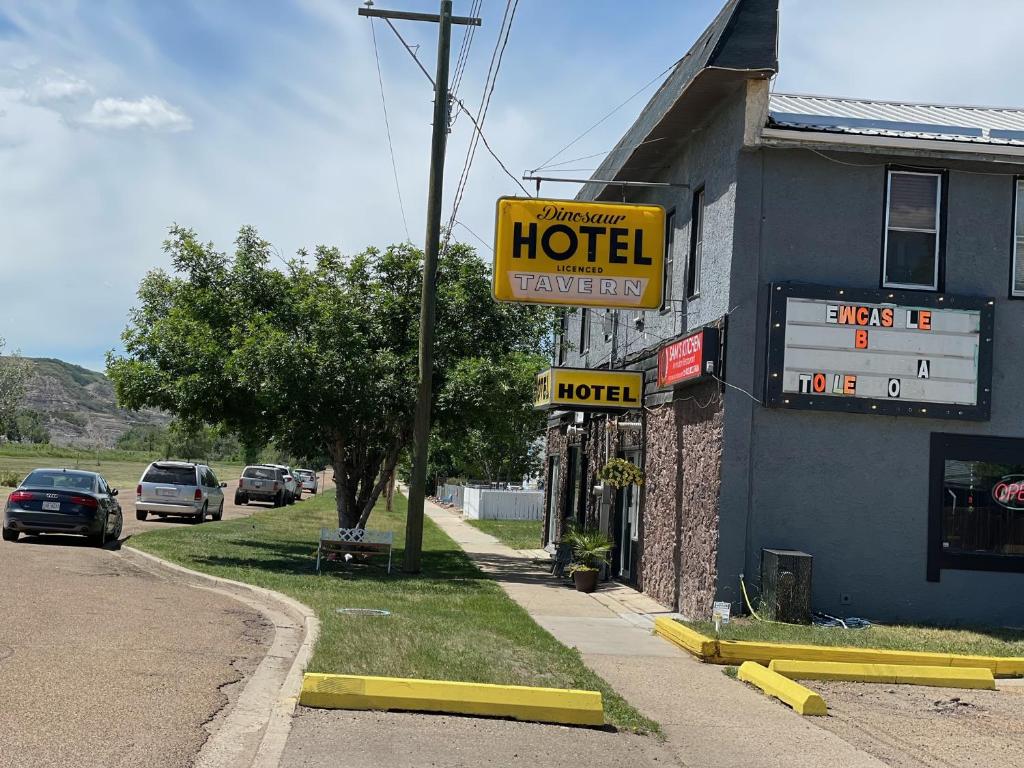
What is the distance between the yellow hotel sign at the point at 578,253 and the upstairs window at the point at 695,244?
0.76 metres

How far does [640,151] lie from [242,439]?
30.7 feet

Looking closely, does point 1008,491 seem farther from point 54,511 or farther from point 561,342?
point 54,511

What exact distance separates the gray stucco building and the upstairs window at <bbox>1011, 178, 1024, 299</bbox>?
1.0 inches

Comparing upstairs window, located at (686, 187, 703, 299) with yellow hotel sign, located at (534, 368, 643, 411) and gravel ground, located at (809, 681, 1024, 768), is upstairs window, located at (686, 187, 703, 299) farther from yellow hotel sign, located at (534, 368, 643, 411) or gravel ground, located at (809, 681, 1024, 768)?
gravel ground, located at (809, 681, 1024, 768)

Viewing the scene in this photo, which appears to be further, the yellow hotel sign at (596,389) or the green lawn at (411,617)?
the yellow hotel sign at (596,389)

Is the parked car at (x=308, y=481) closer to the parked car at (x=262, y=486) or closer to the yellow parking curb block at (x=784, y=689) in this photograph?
the parked car at (x=262, y=486)

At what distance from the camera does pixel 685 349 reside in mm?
15031

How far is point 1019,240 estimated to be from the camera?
14414mm

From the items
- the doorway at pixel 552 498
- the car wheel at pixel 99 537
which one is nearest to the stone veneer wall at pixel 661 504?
the doorway at pixel 552 498

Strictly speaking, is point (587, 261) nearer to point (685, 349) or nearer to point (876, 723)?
point (685, 349)

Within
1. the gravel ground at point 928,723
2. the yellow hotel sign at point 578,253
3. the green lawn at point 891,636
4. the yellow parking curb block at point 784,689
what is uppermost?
the yellow hotel sign at point 578,253

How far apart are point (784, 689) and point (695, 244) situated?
8049 mm

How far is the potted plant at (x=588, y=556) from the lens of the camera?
17828 mm

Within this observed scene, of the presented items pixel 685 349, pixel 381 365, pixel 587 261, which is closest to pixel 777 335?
pixel 685 349
